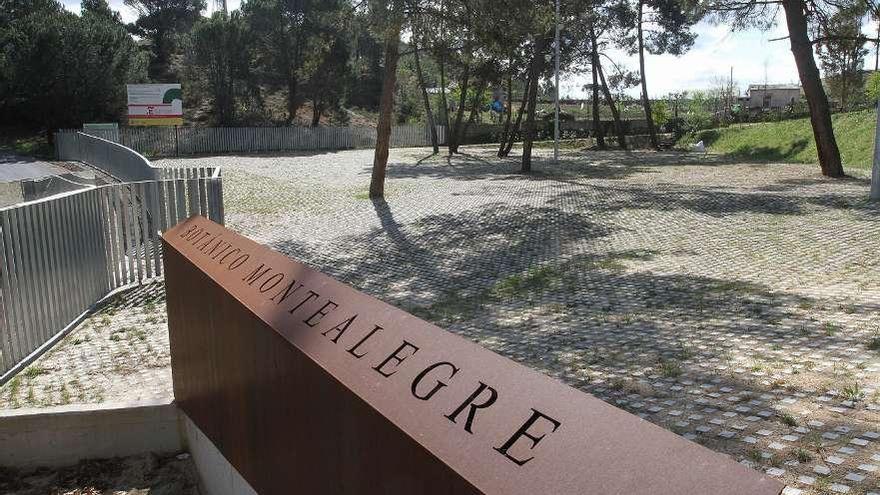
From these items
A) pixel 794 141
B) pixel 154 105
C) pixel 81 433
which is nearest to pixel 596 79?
pixel 794 141

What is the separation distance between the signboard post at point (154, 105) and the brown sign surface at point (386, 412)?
33.2 m

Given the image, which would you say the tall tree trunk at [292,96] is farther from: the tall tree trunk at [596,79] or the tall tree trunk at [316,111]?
the tall tree trunk at [596,79]

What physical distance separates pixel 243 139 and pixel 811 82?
87.6 feet

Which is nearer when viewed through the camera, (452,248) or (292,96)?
(452,248)

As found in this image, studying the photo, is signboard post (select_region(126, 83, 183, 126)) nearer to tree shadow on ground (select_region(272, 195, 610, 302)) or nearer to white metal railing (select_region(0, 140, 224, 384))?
tree shadow on ground (select_region(272, 195, 610, 302))

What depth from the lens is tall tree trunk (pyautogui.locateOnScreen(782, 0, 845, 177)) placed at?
2003 cm

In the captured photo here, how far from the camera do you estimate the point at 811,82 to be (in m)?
20.2

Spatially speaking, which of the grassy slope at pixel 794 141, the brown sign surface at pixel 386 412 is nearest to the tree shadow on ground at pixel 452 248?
the brown sign surface at pixel 386 412

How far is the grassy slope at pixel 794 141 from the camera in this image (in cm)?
2523

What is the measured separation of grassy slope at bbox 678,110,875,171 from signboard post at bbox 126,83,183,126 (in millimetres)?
25416

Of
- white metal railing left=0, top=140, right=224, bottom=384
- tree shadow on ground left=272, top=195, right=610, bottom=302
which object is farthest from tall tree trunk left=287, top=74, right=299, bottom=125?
white metal railing left=0, top=140, right=224, bottom=384

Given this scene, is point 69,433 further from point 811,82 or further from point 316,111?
point 316,111

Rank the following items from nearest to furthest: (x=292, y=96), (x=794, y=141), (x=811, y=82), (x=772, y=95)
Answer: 1. (x=811, y=82)
2. (x=794, y=141)
3. (x=292, y=96)
4. (x=772, y=95)

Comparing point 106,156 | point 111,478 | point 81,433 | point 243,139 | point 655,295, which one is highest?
point 243,139
